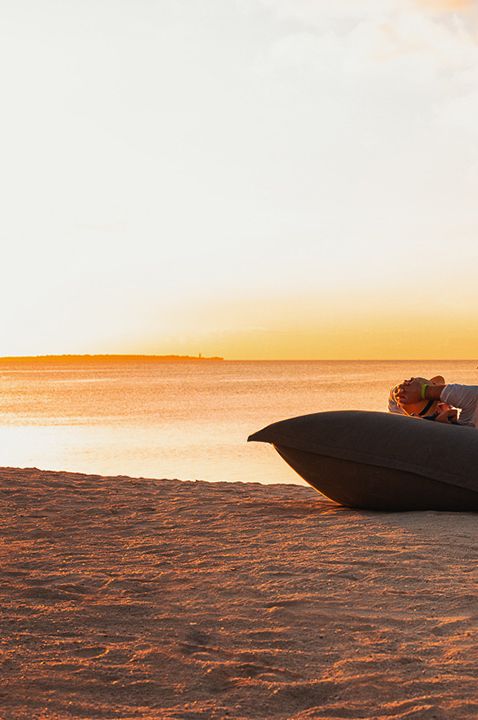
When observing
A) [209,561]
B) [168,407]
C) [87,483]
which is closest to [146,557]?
[209,561]

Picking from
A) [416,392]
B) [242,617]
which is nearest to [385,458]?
[416,392]

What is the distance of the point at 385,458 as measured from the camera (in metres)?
5.64

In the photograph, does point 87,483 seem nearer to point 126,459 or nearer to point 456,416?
point 456,416

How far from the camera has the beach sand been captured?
268cm

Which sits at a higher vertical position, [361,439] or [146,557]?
[361,439]

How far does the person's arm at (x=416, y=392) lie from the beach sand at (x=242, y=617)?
897 mm

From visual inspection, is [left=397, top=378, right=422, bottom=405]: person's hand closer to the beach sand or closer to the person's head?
the person's head

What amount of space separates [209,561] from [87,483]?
4.02 meters

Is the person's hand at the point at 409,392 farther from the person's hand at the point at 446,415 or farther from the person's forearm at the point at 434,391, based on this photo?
the person's hand at the point at 446,415

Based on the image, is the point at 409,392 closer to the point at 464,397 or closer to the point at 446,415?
the point at 446,415

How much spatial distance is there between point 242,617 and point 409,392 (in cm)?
299

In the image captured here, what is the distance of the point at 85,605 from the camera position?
12.5ft

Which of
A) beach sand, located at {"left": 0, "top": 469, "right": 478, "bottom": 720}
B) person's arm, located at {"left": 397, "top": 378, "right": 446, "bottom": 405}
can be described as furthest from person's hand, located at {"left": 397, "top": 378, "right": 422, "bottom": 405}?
beach sand, located at {"left": 0, "top": 469, "right": 478, "bottom": 720}

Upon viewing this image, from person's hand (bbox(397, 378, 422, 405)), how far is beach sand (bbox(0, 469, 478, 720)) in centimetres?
89
